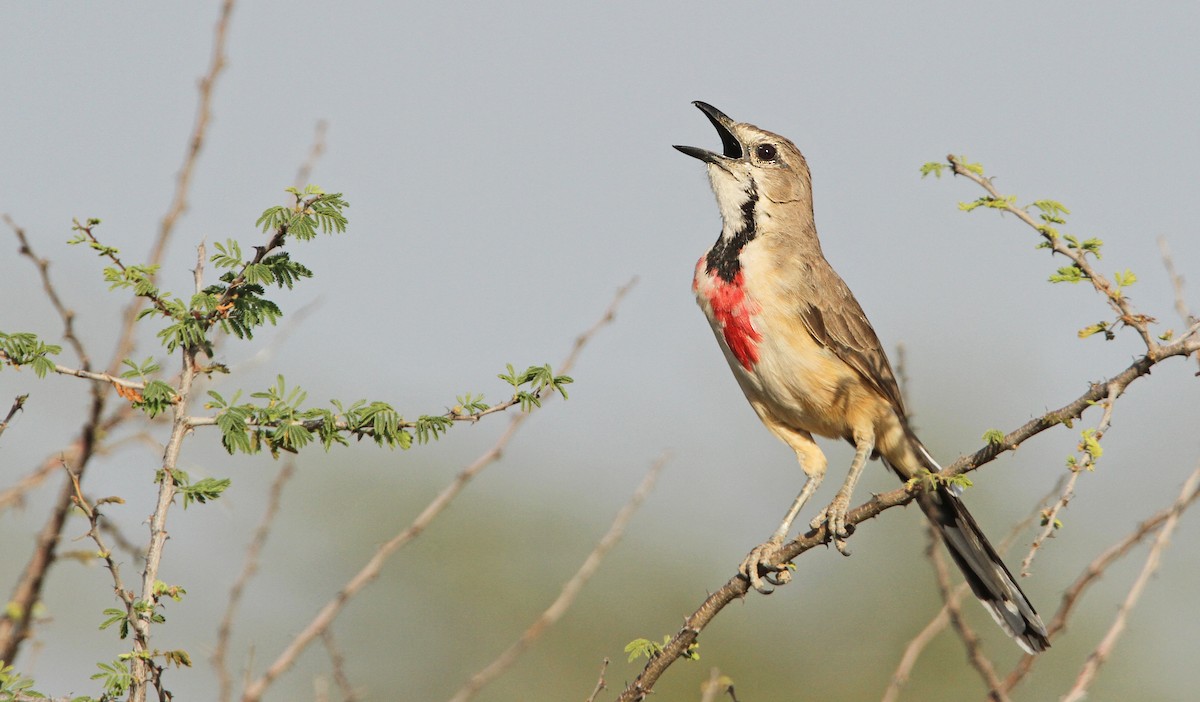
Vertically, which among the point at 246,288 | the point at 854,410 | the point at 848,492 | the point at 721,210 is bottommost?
the point at 246,288

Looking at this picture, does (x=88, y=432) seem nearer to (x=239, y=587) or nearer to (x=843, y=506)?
(x=239, y=587)

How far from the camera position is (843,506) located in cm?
487

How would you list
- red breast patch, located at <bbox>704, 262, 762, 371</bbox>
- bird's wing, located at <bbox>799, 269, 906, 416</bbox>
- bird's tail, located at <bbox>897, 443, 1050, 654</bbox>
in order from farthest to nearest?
bird's wing, located at <bbox>799, 269, 906, 416</bbox> < red breast patch, located at <bbox>704, 262, 762, 371</bbox> < bird's tail, located at <bbox>897, 443, 1050, 654</bbox>

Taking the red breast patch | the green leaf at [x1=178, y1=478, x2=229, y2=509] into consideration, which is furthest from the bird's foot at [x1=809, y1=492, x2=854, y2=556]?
the green leaf at [x1=178, y1=478, x2=229, y2=509]

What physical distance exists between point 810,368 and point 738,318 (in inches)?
15.2

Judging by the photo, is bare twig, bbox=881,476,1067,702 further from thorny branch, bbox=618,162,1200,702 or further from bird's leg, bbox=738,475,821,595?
bird's leg, bbox=738,475,821,595

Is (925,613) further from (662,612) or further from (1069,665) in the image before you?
(662,612)

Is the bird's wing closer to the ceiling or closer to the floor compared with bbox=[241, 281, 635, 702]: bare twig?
closer to the ceiling

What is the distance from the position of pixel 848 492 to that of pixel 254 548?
236 cm

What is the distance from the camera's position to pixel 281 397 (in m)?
3.25

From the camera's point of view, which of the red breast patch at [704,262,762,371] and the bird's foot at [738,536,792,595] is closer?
the bird's foot at [738,536,792,595]

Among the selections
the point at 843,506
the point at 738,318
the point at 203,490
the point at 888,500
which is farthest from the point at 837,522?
the point at 203,490

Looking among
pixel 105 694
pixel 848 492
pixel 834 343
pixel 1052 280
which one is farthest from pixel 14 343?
pixel 834 343

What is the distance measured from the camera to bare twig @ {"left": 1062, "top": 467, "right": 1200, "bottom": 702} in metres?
3.13
